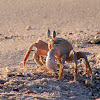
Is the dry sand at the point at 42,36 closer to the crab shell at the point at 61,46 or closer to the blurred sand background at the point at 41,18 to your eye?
the blurred sand background at the point at 41,18

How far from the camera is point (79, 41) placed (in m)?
5.43

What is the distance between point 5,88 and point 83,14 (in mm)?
5645

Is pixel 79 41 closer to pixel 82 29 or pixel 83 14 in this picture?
pixel 82 29

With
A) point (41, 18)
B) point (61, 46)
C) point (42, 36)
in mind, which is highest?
point (41, 18)

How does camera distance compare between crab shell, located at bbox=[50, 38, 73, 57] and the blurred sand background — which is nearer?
crab shell, located at bbox=[50, 38, 73, 57]

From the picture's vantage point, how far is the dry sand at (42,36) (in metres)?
2.92

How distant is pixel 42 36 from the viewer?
599 centimetres

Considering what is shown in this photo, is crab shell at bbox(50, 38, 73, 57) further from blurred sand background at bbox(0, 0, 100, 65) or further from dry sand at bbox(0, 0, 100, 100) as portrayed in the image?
blurred sand background at bbox(0, 0, 100, 65)

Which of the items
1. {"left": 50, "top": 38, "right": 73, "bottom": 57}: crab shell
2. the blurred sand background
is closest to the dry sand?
the blurred sand background

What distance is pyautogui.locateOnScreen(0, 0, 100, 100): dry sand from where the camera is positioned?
2916 millimetres

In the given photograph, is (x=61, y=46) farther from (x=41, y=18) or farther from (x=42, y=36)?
(x=41, y=18)

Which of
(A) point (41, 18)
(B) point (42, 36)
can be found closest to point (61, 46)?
(B) point (42, 36)

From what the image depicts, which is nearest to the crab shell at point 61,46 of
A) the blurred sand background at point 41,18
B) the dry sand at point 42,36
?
the dry sand at point 42,36

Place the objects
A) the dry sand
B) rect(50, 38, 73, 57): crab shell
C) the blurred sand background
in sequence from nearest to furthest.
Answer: the dry sand, rect(50, 38, 73, 57): crab shell, the blurred sand background
